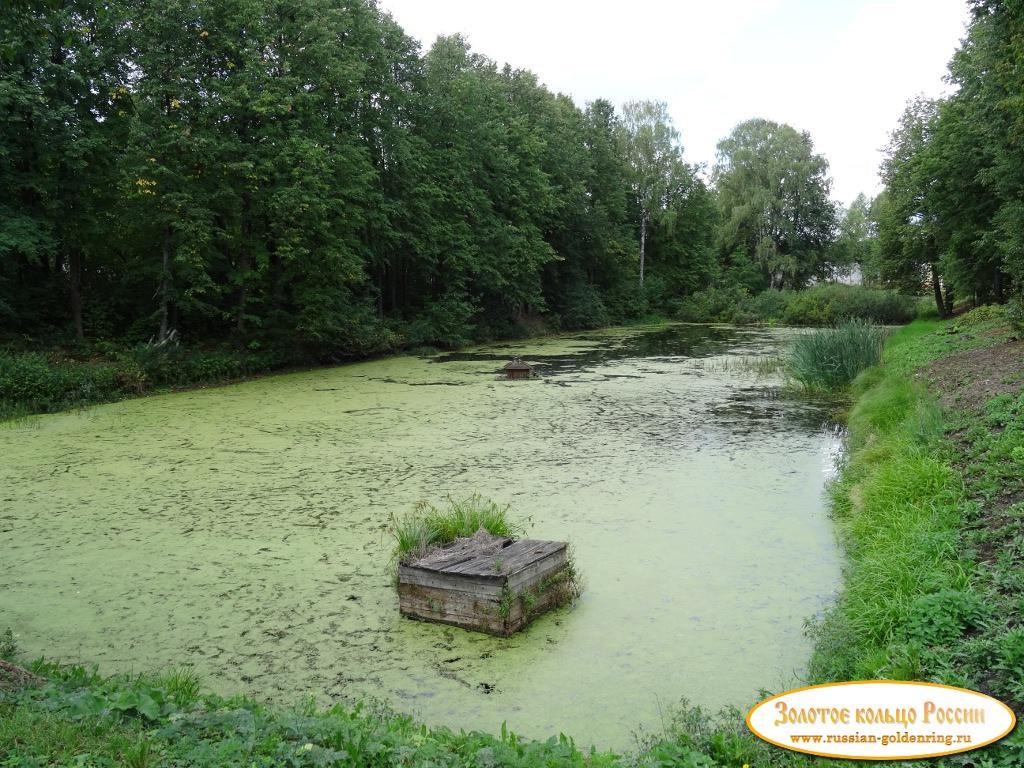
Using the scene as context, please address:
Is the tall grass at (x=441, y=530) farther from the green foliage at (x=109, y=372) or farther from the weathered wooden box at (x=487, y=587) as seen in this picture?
the green foliage at (x=109, y=372)

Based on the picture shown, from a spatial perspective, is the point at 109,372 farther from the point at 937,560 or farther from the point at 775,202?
the point at 775,202

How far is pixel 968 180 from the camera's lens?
1833 centimetres

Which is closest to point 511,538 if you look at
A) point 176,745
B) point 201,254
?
point 176,745

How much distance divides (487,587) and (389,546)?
1.62 metres

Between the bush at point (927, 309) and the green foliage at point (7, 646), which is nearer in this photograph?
the green foliage at point (7, 646)

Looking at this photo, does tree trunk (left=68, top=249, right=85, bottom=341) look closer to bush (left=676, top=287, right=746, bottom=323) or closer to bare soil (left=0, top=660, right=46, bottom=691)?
bare soil (left=0, top=660, right=46, bottom=691)

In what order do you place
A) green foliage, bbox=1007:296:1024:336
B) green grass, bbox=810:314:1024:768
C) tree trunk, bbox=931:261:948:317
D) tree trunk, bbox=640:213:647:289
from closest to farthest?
green grass, bbox=810:314:1024:768
green foliage, bbox=1007:296:1024:336
tree trunk, bbox=931:261:948:317
tree trunk, bbox=640:213:647:289

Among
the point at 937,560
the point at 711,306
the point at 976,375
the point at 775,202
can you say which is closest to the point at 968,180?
the point at 976,375

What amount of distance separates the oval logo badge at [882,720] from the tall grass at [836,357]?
33.5 feet

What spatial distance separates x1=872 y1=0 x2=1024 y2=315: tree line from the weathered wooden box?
29.0 feet

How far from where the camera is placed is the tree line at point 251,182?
14.1 meters

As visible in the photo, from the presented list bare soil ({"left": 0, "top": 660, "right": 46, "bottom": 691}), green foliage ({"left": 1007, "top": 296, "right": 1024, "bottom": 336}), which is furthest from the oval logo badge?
green foliage ({"left": 1007, "top": 296, "right": 1024, "bottom": 336})

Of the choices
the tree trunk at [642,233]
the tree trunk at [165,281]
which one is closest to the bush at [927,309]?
the tree trunk at [642,233]

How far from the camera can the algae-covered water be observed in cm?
356
